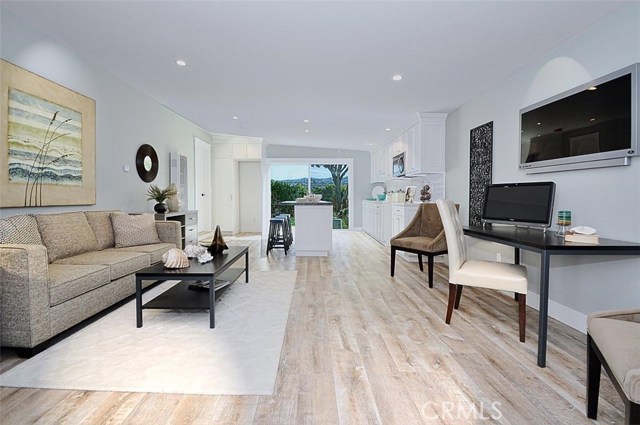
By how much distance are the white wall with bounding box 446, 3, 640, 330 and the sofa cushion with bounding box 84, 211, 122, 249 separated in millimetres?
4234

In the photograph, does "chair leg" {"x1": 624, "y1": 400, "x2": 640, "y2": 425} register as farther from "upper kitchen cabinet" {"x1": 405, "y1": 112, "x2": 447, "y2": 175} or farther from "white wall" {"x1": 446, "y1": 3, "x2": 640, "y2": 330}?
"upper kitchen cabinet" {"x1": 405, "y1": 112, "x2": 447, "y2": 175}

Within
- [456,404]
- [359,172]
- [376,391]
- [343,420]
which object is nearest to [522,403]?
[456,404]

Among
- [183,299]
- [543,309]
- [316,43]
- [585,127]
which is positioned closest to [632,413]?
[543,309]

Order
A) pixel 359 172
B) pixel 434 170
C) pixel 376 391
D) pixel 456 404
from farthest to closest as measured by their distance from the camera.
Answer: pixel 359 172
pixel 434 170
pixel 376 391
pixel 456 404

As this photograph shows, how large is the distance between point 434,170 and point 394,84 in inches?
74.3

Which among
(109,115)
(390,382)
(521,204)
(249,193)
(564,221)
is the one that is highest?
(109,115)

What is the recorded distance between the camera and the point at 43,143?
10.2 ft

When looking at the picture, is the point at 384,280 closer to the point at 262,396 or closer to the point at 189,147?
the point at 262,396

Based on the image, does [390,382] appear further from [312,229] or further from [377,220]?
[377,220]

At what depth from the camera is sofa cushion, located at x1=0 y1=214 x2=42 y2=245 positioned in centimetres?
250

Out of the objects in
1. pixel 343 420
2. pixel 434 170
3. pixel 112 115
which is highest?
pixel 112 115

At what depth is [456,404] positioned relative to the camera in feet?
5.53

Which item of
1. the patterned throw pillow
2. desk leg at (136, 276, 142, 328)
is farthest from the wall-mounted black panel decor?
the patterned throw pillow

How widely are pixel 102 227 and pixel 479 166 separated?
14.3ft
